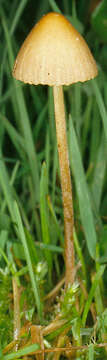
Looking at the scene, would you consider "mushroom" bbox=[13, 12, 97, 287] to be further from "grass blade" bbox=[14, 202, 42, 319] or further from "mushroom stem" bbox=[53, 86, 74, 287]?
"grass blade" bbox=[14, 202, 42, 319]

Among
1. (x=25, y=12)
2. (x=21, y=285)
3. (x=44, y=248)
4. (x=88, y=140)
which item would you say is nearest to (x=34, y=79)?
(x=44, y=248)

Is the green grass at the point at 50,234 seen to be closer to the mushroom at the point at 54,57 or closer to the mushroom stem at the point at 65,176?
the mushroom stem at the point at 65,176

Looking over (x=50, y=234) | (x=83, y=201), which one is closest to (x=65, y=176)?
(x=83, y=201)

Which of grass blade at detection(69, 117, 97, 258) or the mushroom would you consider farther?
grass blade at detection(69, 117, 97, 258)

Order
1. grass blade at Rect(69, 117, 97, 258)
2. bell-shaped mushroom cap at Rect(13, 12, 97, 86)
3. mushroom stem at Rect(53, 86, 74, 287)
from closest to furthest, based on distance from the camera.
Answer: bell-shaped mushroom cap at Rect(13, 12, 97, 86)
mushroom stem at Rect(53, 86, 74, 287)
grass blade at Rect(69, 117, 97, 258)

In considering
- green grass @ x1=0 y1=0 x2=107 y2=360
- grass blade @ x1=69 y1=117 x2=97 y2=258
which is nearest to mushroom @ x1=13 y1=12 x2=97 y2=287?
green grass @ x1=0 y1=0 x2=107 y2=360

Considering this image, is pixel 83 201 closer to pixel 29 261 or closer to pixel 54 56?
pixel 29 261
